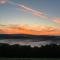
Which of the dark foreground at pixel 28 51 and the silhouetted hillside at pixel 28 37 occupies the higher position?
the silhouetted hillside at pixel 28 37

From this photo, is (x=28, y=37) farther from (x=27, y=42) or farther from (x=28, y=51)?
(x=28, y=51)

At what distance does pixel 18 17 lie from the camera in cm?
192

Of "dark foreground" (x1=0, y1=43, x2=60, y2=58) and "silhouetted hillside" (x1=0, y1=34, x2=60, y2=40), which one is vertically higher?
"silhouetted hillside" (x1=0, y1=34, x2=60, y2=40)

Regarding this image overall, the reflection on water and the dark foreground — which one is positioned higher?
the reflection on water

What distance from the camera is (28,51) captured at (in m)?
1.93

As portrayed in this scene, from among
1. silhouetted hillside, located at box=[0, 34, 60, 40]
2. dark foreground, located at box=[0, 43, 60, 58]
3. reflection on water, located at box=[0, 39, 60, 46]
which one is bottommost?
dark foreground, located at box=[0, 43, 60, 58]

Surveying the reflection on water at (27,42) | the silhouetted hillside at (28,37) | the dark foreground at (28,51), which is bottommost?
the dark foreground at (28,51)

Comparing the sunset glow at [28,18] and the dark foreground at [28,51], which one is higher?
the sunset glow at [28,18]

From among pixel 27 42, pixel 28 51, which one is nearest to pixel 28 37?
pixel 27 42

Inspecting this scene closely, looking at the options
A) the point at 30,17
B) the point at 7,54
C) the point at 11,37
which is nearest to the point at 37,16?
the point at 30,17

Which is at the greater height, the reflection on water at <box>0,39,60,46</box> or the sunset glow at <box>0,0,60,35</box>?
the sunset glow at <box>0,0,60,35</box>

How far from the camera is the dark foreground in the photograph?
75.2 inches

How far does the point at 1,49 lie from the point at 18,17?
47cm

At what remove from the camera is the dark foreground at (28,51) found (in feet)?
6.26
